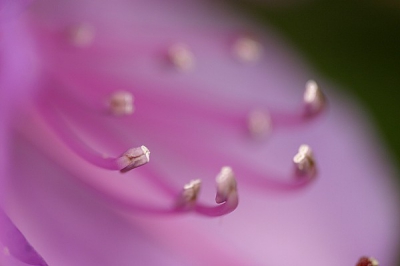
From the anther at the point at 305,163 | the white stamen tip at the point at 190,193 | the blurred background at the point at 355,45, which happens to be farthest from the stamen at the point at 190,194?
the blurred background at the point at 355,45

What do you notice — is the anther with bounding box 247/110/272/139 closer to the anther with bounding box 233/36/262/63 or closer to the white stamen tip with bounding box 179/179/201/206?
the anther with bounding box 233/36/262/63

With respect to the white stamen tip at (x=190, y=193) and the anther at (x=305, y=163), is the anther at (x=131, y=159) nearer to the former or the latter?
the white stamen tip at (x=190, y=193)

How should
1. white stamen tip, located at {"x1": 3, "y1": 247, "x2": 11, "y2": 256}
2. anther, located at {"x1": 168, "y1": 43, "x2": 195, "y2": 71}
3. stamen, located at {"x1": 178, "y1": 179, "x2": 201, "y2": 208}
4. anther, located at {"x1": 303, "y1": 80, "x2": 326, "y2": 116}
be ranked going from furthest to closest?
1. anther, located at {"x1": 168, "y1": 43, "x2": 195, "y2": 71}
2. anther, located at {"x1": 303, "y1": 80, "x2": 326, "y2": 116}
3. stamen, located at {"x1": 178, "y1": 179, "x2": 201, "y2": 208}
4. white stamen tip, located at {"x1": 3, "y1": 247, "x2": 11, "y2": 256}

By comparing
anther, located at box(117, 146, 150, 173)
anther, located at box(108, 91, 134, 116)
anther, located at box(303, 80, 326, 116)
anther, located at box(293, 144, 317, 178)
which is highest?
anther, located at box(303, 80, 326, 116)

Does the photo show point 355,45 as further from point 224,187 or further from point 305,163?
point 224,187

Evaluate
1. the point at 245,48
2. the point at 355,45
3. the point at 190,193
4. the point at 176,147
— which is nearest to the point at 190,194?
the point at 190,193

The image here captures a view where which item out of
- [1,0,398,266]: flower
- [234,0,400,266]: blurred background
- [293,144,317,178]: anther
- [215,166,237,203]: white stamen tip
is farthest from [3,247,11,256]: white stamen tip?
[234,0,400,266]: blurred background

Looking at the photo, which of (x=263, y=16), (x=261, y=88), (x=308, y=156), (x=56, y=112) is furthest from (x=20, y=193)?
(x=263, y=16)

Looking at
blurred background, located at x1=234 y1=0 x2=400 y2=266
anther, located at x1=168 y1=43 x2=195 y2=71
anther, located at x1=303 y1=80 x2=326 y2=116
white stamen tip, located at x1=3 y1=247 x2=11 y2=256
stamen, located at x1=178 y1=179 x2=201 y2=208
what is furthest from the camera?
blurred background, located at x1=234 y1=0 x2=400 y2=266

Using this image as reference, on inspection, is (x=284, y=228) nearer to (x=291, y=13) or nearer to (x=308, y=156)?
(x=308, y=156)
